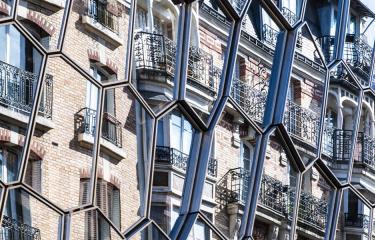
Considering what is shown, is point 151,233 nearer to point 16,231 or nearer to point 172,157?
point 172,157

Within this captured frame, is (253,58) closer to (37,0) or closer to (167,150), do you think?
(167,150)

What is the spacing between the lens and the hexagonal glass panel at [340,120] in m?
7.54

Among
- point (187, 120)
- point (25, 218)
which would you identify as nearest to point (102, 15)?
point (187, 120)

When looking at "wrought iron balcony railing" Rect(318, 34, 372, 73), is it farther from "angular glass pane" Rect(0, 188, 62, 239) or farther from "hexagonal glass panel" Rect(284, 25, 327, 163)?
"angular glass pane" Rect(0, 188, 62, 239)

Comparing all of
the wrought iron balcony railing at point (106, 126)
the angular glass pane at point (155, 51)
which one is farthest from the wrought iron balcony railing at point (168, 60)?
the wrought iron balcony railing at point (106, 126)

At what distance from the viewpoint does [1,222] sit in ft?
17.2

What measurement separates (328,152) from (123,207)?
199cm

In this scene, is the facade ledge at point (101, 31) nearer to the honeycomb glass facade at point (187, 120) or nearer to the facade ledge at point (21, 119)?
the honeycomb glass facade at point (187, 120)

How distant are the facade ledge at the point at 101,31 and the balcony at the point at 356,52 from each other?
7.13 feet

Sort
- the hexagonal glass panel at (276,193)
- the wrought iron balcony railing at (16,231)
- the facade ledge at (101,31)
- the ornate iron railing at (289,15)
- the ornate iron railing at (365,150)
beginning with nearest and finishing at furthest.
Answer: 1. the wrought iron balcony railing at (16,231)
2. the facade ledge at (101,31)
3. the hexagonal glass panel at (276,193)
4. the ornate iron railing at (289,15)
5. the ornate iron railing at (365,150)

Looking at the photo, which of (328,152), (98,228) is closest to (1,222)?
(98,228)

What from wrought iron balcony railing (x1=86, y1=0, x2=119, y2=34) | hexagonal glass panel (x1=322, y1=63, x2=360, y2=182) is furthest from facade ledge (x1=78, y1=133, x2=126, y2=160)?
hexagonal glass panel (x1=322, y1=63, x2=360, y2=182)

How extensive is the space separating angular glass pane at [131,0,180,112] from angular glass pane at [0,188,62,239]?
0.84 m

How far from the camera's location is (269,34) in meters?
7.15
